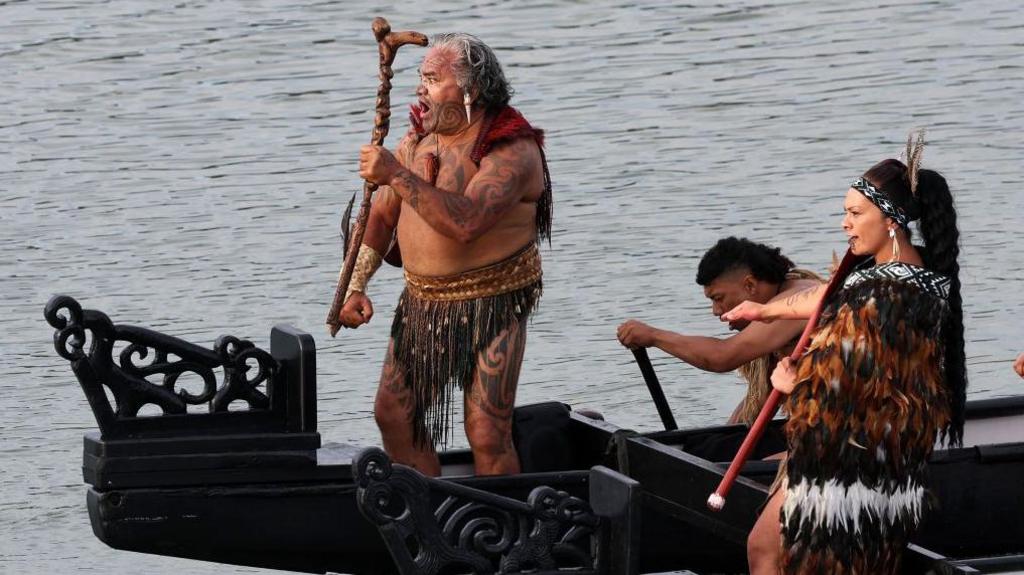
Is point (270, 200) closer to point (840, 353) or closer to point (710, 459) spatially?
point (710, 459)

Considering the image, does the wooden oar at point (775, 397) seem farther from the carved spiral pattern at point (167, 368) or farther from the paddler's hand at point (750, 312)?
the carved spiral pattern at point (167, 368)

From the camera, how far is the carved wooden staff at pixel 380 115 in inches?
316

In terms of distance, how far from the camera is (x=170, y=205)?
54.3 feet

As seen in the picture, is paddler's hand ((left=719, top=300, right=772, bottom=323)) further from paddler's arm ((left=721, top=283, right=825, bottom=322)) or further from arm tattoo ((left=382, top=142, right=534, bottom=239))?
arm tattoo ((left=382, top=142, right=534, bottom=239))

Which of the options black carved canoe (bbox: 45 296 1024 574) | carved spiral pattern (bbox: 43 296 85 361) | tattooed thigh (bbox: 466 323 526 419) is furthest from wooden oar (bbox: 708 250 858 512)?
carved spiral pattern (bbox: 43 296 85 361)

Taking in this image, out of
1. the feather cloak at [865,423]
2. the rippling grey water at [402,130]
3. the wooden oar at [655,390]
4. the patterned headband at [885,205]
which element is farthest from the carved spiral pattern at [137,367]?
the rippling grey water at [402,130]

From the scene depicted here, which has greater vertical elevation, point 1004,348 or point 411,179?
point 411,179

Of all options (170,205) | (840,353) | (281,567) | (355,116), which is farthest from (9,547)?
(355,116)

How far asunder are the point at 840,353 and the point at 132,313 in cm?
797

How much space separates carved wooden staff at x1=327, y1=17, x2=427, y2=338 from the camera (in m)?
8.03

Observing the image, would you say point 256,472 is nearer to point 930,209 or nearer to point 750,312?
point 750,312

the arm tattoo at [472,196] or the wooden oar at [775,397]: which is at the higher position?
the arm tattoo at [472,196]

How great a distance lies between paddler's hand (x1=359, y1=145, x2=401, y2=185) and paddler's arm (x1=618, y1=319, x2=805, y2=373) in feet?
4.00

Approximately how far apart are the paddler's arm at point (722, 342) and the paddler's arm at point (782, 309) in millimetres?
1261
